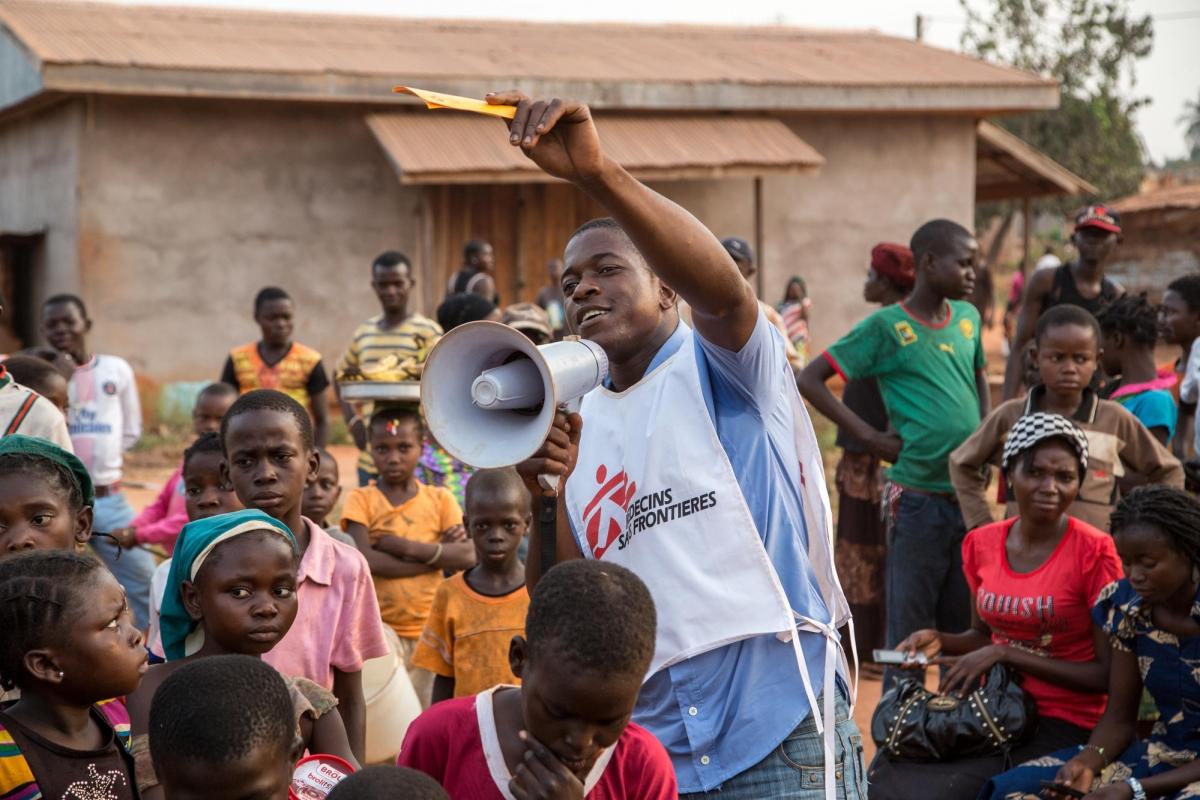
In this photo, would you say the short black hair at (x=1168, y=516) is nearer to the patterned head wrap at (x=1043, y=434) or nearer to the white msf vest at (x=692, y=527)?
the patterned head wrap at (x=1043, y=434)

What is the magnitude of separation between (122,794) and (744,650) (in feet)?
4.00

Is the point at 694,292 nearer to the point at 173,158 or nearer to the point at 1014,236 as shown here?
the point at 173,158

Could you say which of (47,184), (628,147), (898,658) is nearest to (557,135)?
(898,658)

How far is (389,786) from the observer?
6.56 feet

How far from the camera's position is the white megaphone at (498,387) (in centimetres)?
227

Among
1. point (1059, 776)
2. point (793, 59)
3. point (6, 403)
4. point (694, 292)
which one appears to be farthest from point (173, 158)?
point (694, 292)

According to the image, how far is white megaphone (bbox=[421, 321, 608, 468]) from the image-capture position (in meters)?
2.27

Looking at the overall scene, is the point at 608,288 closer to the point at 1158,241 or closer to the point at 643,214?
the point at 643,214

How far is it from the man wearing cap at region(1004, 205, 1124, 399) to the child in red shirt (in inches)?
199

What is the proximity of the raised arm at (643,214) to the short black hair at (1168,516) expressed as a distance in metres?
2.23

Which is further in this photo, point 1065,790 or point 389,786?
point 1065,790

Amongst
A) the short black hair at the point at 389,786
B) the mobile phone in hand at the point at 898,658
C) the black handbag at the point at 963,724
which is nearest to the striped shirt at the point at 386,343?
the mobile phone in hand at the point at 898,658

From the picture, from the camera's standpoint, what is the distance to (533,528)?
2730mm

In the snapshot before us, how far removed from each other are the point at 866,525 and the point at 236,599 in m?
4.56
